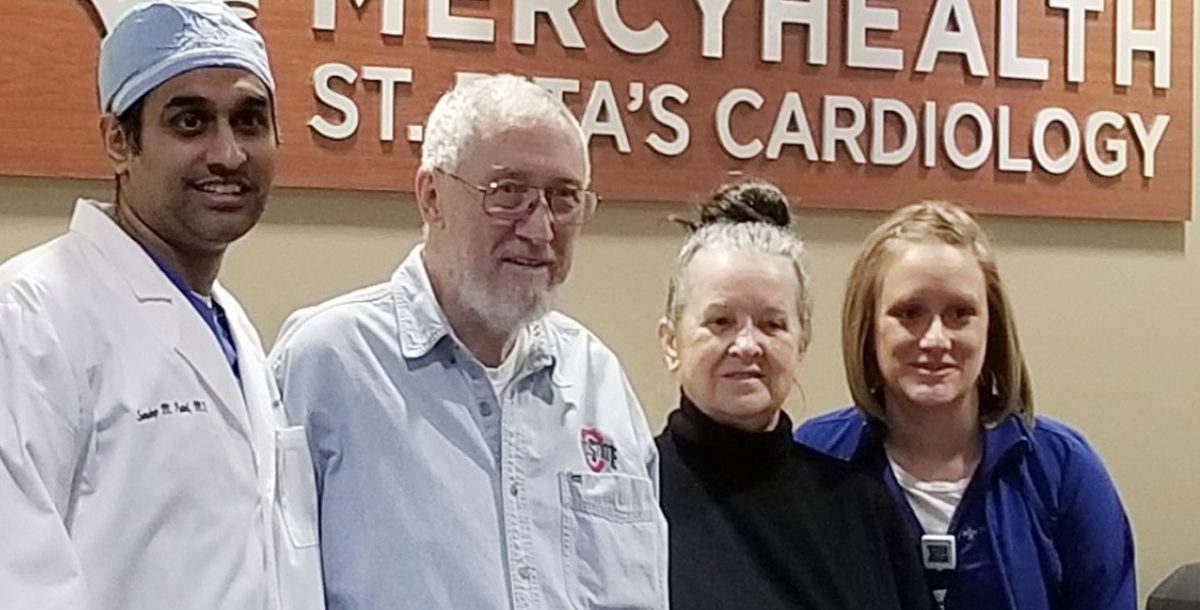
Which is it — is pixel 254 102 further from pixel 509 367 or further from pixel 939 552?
pixel 939 552

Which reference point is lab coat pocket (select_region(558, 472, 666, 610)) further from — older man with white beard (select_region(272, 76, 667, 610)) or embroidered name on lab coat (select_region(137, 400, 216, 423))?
embroidered name on lab coat (select_region(137, 400, 216, 423))

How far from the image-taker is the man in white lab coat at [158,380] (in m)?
1.42

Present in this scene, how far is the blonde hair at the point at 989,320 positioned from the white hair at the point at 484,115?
58cm

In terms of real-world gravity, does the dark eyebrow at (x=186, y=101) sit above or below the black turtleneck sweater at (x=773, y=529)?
above

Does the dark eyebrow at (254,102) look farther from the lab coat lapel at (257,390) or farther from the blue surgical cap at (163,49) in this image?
the lab coat lapel at (257,390)

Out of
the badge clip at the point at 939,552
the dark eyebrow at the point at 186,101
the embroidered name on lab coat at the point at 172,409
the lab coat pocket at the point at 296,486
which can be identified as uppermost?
the dark eyebrow at the point at 186,101

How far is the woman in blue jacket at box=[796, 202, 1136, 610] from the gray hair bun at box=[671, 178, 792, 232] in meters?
0.13

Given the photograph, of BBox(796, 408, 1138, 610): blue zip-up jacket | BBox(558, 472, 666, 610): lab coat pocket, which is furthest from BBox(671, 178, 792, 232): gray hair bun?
BBox(558, 472, 666, 610): lab coat pocket

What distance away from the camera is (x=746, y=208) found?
7.23 ft

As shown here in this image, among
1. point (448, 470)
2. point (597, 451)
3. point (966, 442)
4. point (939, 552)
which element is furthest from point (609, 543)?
point (966, 442)

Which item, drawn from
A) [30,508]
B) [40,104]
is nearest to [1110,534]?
[30,508]

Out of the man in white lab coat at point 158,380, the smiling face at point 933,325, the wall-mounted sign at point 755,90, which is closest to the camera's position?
the man in white lab coat at point 158,380

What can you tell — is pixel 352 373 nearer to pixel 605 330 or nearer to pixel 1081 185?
pixel 605 330

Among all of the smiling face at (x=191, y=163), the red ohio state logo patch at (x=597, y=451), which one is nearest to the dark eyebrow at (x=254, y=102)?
the smiling face at (x=191, y=163)
